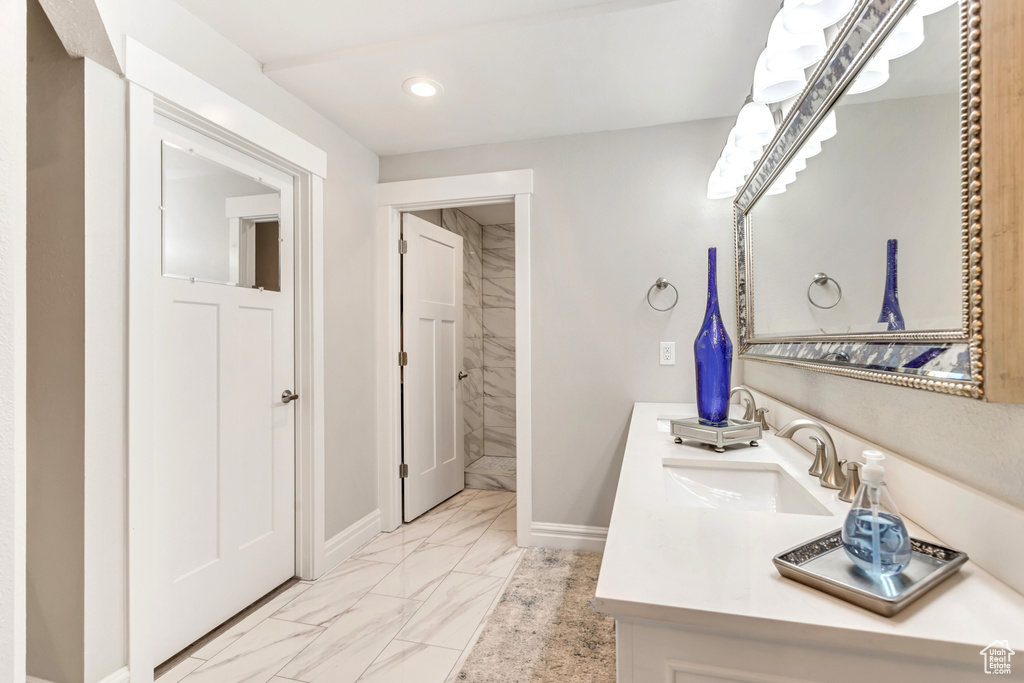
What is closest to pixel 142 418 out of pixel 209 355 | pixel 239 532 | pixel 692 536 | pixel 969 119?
pixel 209 355

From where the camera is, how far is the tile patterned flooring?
1.64 m

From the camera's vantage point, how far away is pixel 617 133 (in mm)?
2529

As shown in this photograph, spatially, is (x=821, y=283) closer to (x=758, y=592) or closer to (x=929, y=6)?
(x=929, y=6)

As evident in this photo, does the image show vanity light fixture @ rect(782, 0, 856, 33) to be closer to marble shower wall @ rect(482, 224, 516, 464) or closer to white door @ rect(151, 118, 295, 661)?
white door @ rect(151, 118, 295, 661)

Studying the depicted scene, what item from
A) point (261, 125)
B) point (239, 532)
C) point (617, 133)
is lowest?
point (239, 532)

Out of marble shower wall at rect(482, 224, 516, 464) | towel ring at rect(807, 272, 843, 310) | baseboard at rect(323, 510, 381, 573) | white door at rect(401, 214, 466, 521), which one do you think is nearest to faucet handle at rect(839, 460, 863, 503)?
towel ring at rect(807, 272, 843, 310)

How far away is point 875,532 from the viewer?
2.04 ft

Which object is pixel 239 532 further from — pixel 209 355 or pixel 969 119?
pixel 969 119

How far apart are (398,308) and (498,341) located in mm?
1679

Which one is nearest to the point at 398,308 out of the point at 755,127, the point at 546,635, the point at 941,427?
the point at 546,635

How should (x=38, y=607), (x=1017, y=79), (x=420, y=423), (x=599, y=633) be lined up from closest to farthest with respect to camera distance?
(x=1017, y=79) → (x=38, y=607) → (x=599, y=633) → (x=420, y=423)

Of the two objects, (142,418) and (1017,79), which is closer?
(1017,79)

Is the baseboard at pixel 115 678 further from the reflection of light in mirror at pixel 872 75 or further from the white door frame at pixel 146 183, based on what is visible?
the reflection of light in mirror at pixel 872 75

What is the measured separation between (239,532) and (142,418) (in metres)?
0.72
